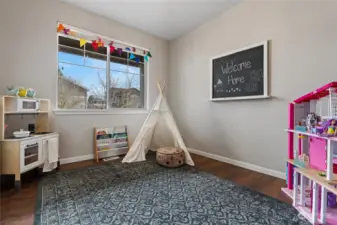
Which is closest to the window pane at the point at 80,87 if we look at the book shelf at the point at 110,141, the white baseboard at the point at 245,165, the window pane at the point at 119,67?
the window pane at the point at 119,67

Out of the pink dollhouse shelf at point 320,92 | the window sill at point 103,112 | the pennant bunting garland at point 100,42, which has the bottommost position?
the window sill at point 103,112

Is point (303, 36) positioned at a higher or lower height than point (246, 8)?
lower

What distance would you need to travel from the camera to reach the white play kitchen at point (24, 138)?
1.99 meters

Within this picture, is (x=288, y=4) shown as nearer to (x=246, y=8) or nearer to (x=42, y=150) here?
(x=246, y=8)

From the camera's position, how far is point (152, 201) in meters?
A: 1.73

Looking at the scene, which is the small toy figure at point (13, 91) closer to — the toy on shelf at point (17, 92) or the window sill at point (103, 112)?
the toy on shelf at point (17, 92)

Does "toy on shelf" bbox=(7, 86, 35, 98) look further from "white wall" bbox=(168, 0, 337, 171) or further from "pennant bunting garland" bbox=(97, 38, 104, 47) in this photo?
"white wall" bbox=(168, 0, 337, 171)

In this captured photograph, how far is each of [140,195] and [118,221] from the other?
45cm

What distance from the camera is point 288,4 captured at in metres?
2.25

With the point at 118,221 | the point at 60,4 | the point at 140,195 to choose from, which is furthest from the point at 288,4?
the point at 60,4

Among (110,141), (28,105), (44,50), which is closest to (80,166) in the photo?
(110,141)

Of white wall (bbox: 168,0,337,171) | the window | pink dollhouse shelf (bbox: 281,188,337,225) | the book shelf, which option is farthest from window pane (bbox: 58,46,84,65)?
pink dollhouse shelf (bbox: 281,188,337,225)

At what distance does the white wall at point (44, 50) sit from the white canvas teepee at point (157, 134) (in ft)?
2.27

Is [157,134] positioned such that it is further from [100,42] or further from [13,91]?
[13,91]
